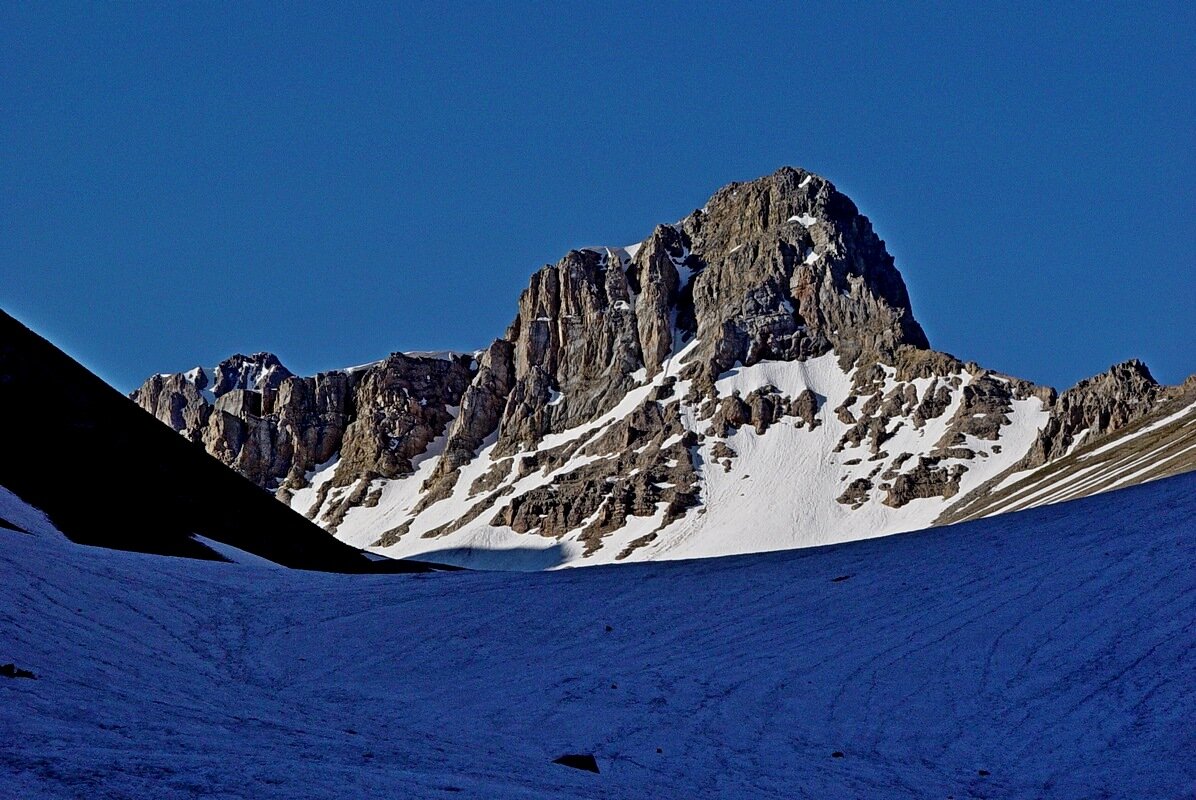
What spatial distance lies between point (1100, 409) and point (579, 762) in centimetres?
15063

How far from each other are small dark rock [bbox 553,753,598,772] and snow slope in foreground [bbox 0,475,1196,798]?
57 centimetres

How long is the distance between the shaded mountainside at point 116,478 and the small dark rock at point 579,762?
120ft

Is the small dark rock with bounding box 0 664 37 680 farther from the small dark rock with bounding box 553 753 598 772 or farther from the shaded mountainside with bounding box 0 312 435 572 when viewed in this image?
the shaded mountainside with bounding box 0 312 435 572

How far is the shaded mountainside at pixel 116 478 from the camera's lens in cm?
5350

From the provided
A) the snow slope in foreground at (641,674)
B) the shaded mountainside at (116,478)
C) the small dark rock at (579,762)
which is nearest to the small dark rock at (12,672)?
the snow slope in foreground at (641,674)

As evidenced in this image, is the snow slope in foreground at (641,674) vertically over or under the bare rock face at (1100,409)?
under

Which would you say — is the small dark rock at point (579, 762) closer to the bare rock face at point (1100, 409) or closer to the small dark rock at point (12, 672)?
the small dark rock at point (12, 672)

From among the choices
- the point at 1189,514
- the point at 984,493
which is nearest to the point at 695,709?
the point at 1189,514

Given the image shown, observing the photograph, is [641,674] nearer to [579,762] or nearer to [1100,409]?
[579,762]

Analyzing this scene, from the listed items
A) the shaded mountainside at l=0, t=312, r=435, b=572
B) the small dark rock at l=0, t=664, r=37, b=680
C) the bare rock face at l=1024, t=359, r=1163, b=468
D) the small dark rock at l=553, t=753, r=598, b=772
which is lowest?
the small dark rock at l=553, t=753, r=598, b=772

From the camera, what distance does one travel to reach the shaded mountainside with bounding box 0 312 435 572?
5350 cm

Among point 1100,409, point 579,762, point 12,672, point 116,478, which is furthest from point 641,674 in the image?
point 1100,409

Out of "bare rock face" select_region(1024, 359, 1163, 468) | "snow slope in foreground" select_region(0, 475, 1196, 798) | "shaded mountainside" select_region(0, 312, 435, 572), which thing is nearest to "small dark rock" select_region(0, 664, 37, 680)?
"snow slope in foreground" select_region(0, 475, 1196, 798)

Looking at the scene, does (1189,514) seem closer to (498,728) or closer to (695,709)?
(695,709)
